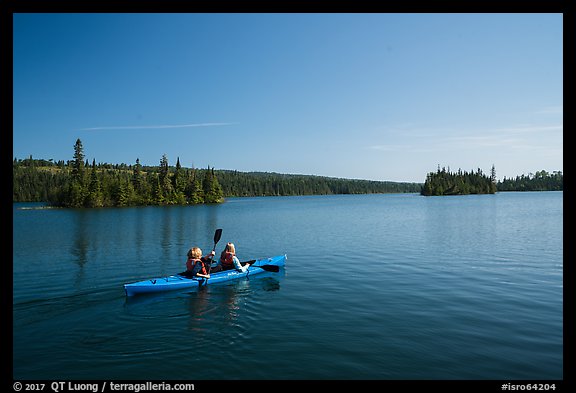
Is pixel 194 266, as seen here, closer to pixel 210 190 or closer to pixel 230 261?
pixel 230 261

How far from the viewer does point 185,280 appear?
53.5ft

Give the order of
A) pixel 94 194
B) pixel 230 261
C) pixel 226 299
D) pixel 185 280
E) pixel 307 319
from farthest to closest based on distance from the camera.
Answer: pixel 94 194
pixel 230 261
pixel 185 280
pixel 226 299
pixel 307 319

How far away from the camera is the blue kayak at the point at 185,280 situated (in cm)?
1505

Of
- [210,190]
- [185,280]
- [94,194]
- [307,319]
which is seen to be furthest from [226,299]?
[210,190]

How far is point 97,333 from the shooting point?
1115cm

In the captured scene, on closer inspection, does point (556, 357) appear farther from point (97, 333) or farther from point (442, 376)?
point (97, 333)

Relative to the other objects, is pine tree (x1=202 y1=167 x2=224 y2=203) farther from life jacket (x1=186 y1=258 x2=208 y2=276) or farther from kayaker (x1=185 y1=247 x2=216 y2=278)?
life jacket (x1=186 y1=258 x2=208 y2=276)

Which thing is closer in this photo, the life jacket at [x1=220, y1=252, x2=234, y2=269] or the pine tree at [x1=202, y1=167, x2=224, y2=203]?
the life jacket at [x1=220, y1=252, x2=234, y2=269]

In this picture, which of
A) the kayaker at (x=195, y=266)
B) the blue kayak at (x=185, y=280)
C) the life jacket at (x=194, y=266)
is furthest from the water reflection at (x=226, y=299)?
the life jacket at (x=194, y=266)

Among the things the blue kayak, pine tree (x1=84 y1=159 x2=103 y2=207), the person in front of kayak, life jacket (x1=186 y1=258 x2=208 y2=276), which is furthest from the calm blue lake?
pine tree (x1=84 y1=159 x2=103 y2=207)

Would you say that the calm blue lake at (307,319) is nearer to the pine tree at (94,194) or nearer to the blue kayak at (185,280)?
the blue kayak at (185,280)

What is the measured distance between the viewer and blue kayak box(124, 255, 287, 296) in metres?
15.0

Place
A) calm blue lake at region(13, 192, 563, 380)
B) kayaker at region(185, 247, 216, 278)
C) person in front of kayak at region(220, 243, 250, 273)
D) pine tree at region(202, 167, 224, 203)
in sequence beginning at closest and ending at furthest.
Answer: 1. calm blue lake at region(13, 192, 563, 380)
2. kayaker at region(185, 247, 216, 278)
3. person in front of kayak at region(220, 243, 250, 273)
4. pine tree at region(202, 167, 224, 203)
